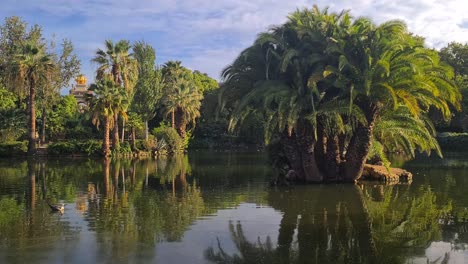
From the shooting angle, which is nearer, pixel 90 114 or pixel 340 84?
pixel 340 84

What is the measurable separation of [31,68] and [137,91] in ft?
47.9

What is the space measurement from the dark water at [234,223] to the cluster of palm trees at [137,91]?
897 inches

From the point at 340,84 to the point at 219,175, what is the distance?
31.4 feet

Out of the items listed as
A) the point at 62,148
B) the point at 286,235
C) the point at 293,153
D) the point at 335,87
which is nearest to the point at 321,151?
the point at 293,153

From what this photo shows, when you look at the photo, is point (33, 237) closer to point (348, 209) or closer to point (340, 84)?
point (348, 209)

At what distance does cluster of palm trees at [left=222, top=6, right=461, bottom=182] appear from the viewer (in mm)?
20625

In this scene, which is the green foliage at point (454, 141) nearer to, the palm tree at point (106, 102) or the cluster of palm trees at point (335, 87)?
the cluster of palm trees at point (335, 87)

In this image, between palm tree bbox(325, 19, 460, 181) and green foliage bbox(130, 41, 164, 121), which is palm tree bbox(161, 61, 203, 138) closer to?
green foliage bbox(130, 41, 164, 121)

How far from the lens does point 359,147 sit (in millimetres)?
22062

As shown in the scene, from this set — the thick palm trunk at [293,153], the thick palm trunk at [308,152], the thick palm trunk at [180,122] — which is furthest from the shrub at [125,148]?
the thick palm trunk at [308,152]

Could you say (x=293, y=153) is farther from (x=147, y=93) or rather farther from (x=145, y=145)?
(x=147, y=93)

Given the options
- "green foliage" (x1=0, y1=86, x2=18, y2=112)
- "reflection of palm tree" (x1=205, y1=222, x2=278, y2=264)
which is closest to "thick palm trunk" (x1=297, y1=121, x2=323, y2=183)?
"reflection of palm tree" (x1=205, y1=222, x2=278, y2=264)

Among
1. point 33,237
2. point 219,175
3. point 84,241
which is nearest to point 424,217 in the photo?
point 84,241

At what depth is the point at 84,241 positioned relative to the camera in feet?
36.1
